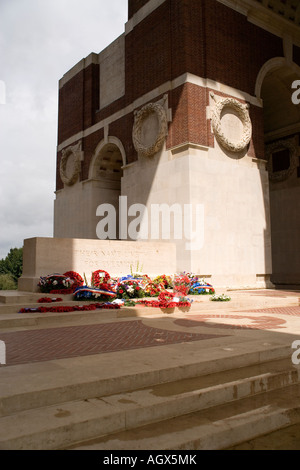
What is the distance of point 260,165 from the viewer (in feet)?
65.5

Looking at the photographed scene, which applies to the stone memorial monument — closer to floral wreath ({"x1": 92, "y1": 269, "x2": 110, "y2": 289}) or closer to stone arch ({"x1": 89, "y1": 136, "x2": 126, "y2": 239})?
stone arch ({"x1": 89, "y1": 136, "x2": 126, "y2": 239})

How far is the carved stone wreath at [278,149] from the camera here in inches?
926

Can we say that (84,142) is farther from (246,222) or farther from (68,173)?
(246,222)

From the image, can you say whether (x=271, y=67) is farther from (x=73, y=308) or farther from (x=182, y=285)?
(x=73, y=308)

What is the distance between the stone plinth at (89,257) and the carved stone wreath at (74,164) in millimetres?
11623

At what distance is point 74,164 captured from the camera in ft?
84.2

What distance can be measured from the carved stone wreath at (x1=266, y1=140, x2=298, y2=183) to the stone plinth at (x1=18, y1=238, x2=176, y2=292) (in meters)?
11.0

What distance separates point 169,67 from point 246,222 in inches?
324

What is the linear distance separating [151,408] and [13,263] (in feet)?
201

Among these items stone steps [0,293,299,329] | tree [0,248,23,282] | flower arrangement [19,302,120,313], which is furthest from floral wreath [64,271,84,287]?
tree [0,248,23,282]

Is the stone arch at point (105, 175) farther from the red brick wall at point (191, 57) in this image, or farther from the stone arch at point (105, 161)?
the red brick wall at point (191, 57)

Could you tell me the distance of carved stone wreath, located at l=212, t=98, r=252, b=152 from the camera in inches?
709

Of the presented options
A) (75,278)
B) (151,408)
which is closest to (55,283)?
(75,278)
